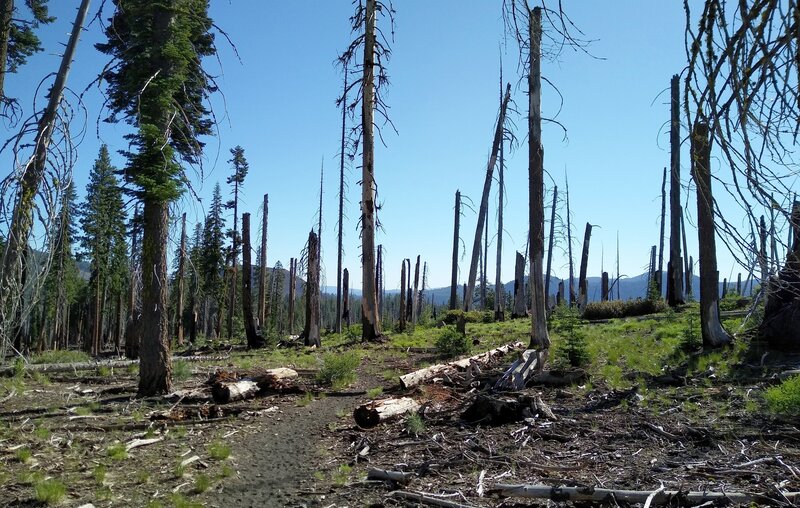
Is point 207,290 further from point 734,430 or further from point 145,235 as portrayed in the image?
point 734,430

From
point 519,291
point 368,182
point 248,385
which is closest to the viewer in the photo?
point 248,385

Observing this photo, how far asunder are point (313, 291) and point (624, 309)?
13.1 metres

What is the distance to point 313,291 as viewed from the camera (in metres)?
20.2

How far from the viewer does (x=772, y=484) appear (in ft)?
14.4

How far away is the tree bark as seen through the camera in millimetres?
18578

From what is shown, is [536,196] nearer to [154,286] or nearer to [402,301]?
[154,286]

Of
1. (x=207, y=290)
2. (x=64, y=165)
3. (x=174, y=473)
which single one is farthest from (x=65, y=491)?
(x=207, y=290)

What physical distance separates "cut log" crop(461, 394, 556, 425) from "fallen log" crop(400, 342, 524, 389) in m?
2.42

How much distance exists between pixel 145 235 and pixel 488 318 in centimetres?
2102

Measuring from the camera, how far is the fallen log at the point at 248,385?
9656 millimetres

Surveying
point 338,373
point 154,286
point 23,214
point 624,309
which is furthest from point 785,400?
point 624,309

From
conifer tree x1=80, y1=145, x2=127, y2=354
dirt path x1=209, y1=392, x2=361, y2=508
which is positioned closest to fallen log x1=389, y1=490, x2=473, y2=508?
dirt path x1=209, y1=392, x2=361, y2=508

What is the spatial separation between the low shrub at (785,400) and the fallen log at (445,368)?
5.47m

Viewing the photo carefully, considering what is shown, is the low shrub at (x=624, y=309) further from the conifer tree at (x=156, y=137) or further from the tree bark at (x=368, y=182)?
the conifer tree at (x=156, y=137)
